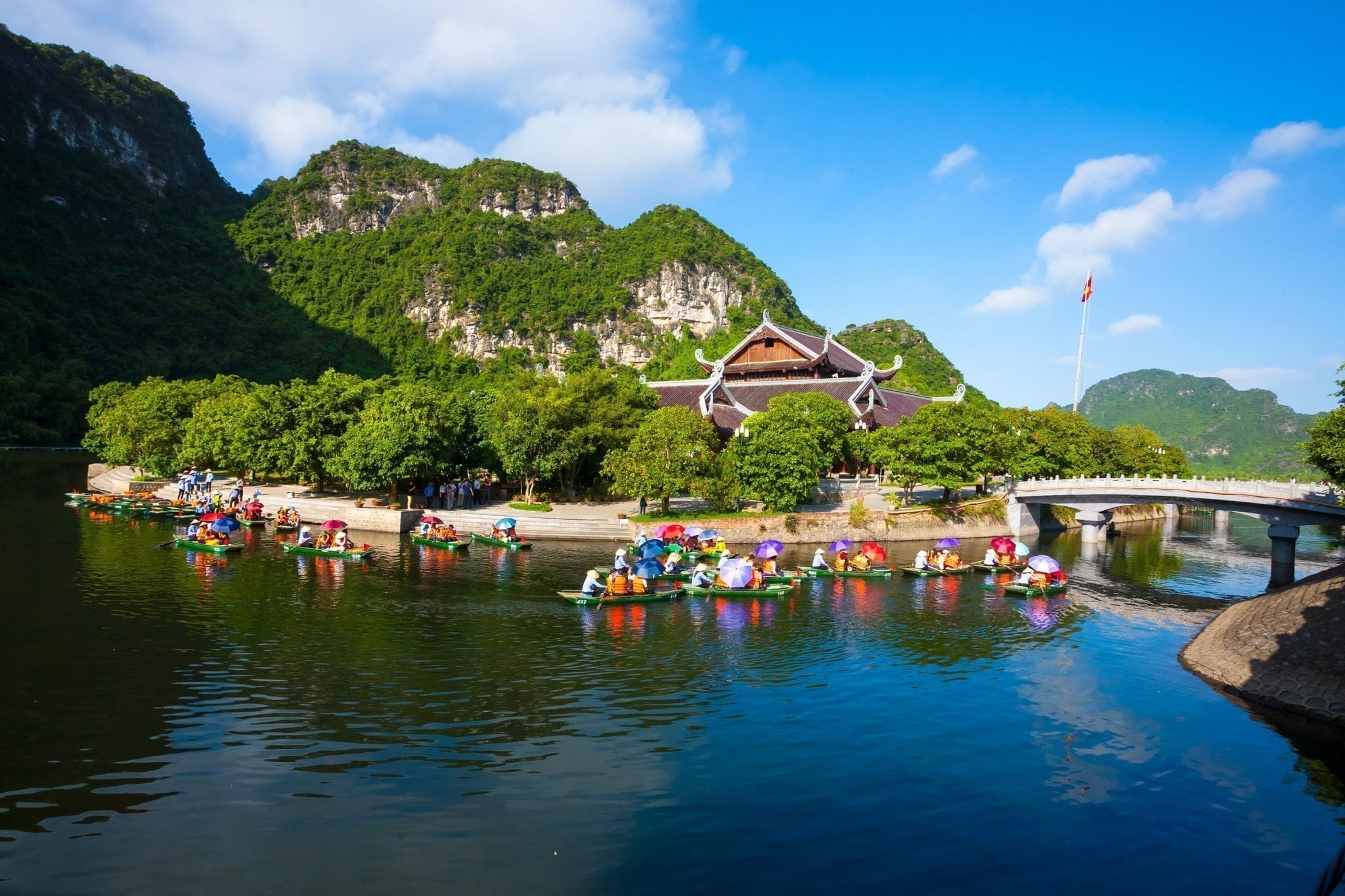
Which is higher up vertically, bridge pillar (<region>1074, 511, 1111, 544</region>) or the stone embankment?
bridge pillar (<region>1074, 511, 1111, 544</region>)

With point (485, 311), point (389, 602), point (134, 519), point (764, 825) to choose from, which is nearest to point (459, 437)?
Result: point (134, 519)

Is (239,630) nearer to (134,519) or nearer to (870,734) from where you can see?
(870,734)

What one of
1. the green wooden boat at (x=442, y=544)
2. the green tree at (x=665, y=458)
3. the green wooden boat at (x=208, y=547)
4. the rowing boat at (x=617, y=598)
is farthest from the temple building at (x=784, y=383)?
the green wooden boat at (x=208, y=547)

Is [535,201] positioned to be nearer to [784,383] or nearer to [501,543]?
[784,383]

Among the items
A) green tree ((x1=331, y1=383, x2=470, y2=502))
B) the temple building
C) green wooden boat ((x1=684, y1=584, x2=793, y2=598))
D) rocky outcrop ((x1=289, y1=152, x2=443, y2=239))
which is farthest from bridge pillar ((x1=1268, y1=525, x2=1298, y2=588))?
rocky outcrop ((x1=289, y1=152, x2=443, y2=239))

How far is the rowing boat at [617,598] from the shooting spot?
28859 millimetres

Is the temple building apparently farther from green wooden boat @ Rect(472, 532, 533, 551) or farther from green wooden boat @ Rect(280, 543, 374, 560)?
green wooden boat @ Rect(280, 543, 374, 560)

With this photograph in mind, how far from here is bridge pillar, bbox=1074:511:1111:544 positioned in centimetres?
5349

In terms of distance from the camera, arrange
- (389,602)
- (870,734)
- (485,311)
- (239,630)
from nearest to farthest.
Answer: (870,734), (239,630), (389,602), (485,311)

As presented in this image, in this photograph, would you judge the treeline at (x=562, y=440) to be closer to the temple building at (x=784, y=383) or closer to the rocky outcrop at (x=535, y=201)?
the temple building at (x=784, y=383)

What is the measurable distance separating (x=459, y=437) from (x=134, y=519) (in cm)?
1808

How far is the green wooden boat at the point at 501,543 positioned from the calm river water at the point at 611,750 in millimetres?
9357

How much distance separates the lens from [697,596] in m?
31.8

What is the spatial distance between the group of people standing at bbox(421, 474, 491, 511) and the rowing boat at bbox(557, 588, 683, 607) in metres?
19.2
